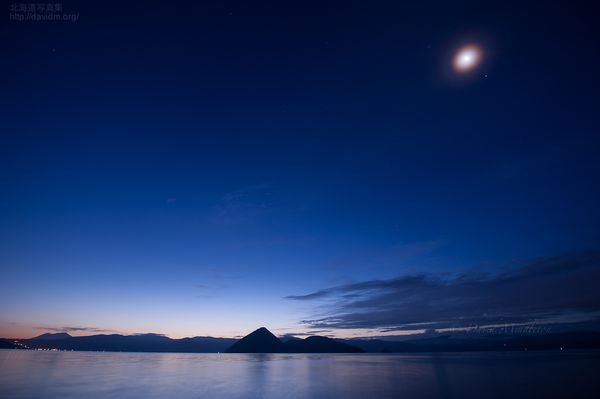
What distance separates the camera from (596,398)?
3453cm

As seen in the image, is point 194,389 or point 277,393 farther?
point 194,389

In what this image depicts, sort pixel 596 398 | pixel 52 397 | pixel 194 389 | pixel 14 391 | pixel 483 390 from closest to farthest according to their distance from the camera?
1. pixel 596 398
2. pixel 52 397
3. pixel 14 391
4. pixel 483 390
5. pixel 194 389

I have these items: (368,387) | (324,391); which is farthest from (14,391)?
(368,387)

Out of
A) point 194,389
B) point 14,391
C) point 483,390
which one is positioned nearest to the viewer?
point 14,391

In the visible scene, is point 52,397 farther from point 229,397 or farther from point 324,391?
point 324,391

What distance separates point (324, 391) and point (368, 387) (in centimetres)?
823

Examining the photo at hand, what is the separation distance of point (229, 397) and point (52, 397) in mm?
20991

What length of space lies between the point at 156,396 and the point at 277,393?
16.2 meters

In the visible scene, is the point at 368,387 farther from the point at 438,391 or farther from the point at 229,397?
the point at 229,397

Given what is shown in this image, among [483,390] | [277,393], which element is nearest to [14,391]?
[277,393]

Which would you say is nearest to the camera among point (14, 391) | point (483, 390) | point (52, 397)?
point (52, 397)

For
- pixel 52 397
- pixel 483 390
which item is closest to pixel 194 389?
pixel 52 397

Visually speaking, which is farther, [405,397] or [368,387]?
[368,387]

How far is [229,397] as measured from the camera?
139ft
